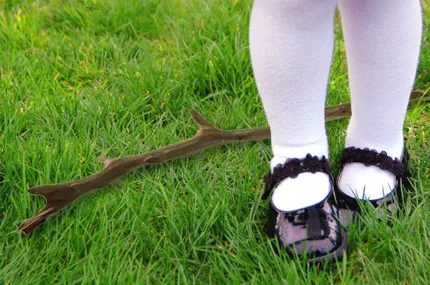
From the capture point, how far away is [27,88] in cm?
219

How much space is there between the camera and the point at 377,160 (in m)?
1.58

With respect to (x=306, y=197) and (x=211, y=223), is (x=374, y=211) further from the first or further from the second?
(x=211, y=223)

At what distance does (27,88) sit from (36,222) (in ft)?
2.39

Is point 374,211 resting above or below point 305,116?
below

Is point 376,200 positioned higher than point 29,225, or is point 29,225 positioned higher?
point 29,225

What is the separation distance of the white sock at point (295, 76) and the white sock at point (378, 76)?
8 centimetres

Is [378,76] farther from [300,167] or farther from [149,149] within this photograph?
[149,149]

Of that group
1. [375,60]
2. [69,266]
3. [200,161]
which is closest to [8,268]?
[69,266]

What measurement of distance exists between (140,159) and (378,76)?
0.66 m

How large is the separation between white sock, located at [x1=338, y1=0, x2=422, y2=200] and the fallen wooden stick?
1.14ft

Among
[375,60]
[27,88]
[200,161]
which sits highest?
[375,60]

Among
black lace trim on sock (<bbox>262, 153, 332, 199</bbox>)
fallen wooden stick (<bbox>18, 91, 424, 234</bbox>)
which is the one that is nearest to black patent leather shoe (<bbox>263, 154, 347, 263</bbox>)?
black lace trim on sock (<bbox>262, 153, 332, 199</bbox>)

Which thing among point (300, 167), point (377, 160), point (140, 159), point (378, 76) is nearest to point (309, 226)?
point (300, 167)

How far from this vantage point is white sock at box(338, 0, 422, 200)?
1.45 metres
